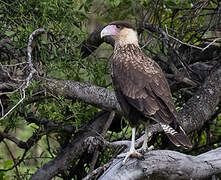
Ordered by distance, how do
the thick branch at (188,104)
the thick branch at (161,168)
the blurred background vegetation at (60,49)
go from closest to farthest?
the thick branch at (161,168), the blurred background vegetation at (60,49), the thick branch at (188,104)

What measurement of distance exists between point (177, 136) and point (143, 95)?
363 millimetres

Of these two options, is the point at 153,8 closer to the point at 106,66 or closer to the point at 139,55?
the point at 106,66

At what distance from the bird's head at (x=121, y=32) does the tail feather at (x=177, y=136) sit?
896 millimetres

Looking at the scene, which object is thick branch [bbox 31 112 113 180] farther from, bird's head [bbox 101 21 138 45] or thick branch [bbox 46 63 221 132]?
bird's head [bbox 101 21 138 45]

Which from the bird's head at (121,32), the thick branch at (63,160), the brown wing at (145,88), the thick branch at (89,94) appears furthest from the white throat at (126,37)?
the thick branch at (63,160)

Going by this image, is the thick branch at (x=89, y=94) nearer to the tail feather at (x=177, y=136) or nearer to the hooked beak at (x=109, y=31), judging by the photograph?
the hooked beak at (x=109, y=31)

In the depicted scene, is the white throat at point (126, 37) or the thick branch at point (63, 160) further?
the thick branch at point (63, 160)

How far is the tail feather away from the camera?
3.31 metres

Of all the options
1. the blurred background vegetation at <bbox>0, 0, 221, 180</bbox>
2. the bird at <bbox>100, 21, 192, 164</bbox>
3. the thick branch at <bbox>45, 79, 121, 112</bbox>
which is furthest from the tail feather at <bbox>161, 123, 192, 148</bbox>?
the thick branch at <bbox>45, 79, 121, 112</bbox>

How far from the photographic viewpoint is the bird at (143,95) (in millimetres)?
3350

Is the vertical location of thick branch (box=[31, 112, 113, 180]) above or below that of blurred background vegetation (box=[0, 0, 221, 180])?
below

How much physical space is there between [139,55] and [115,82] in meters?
0.32

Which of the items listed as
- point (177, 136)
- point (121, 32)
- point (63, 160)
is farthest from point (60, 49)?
point (177, 136)

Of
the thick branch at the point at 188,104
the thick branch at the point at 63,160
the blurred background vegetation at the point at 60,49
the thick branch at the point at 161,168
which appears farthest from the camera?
the thick branch at the point at 63,160
